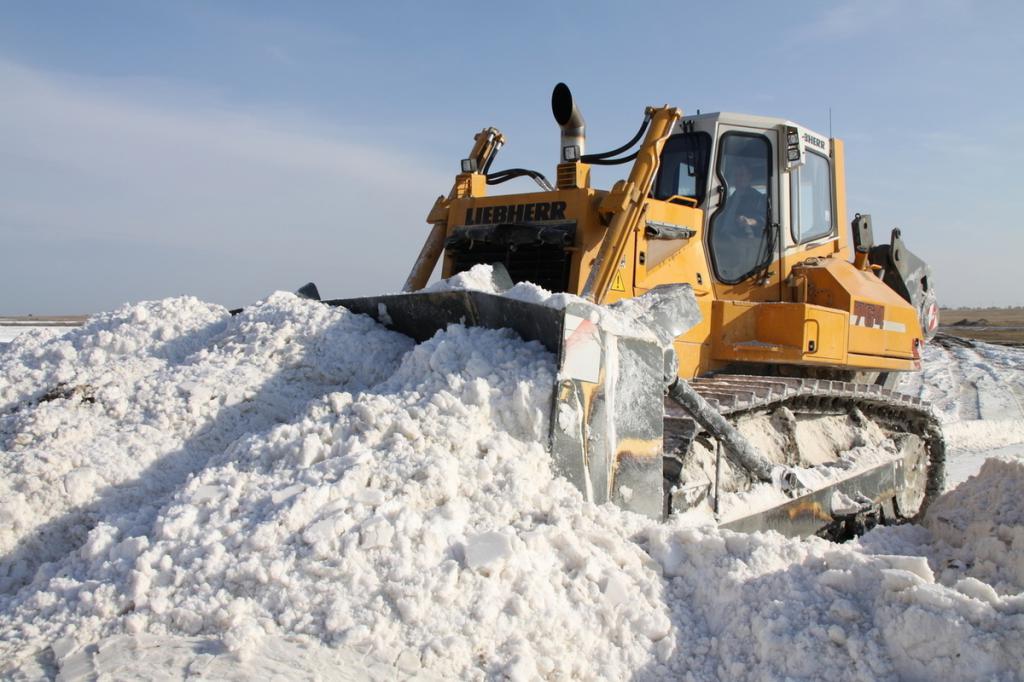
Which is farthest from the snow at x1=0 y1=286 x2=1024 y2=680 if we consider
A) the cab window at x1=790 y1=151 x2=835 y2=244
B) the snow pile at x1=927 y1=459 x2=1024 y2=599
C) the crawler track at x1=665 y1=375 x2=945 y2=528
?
the cab window at x1=790 y1=151 x2=835 y2=244

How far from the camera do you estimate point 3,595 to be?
8.69ft

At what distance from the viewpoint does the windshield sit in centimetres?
544

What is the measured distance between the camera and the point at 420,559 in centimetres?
241

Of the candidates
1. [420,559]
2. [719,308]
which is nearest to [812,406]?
[719,308]

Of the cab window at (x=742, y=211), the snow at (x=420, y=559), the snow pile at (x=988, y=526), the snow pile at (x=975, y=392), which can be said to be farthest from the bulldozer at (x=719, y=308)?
the snow pile at (x=975, y=392)

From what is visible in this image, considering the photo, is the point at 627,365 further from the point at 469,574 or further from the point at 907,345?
the point at 907,345

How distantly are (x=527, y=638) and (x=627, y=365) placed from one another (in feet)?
4.39

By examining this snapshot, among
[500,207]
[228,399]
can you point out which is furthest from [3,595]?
[500,207]

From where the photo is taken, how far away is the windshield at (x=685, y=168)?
17.9 ft

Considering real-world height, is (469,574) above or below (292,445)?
below

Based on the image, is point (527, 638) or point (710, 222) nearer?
point (527, 638)

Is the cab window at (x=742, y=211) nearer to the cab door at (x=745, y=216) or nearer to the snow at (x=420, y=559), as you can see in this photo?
the cab door at (x=745, y=216)

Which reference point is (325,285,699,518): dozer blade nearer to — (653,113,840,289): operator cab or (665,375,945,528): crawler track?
(665,375,945,528): crawler track

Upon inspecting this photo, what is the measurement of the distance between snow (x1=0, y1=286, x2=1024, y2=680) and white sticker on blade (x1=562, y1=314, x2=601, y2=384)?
99mm
